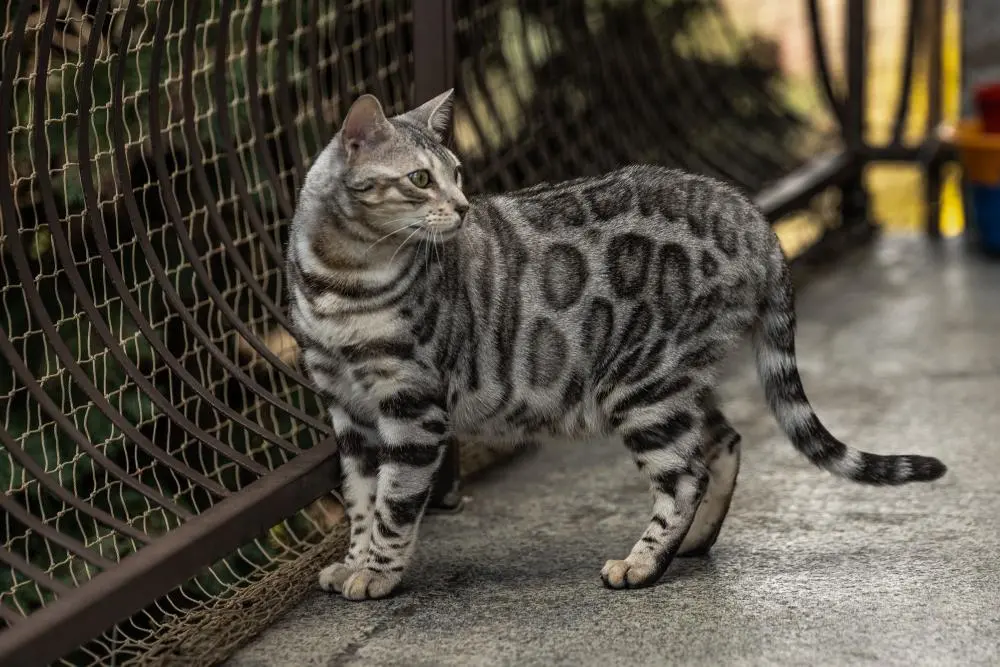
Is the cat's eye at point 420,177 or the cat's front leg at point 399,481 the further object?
the cat's front leg at point 399,481

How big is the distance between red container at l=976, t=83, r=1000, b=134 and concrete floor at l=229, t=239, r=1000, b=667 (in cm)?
184

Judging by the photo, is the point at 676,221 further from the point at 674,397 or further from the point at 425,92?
the point at 425,92

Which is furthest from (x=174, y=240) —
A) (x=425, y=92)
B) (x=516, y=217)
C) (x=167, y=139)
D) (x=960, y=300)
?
(x=960, y=300)

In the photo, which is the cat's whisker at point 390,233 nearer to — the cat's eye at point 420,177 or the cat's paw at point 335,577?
the cat's eye at point 420,177

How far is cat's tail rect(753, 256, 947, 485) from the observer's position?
127 inches

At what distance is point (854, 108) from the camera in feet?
21.6

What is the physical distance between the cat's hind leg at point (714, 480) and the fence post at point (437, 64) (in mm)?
674

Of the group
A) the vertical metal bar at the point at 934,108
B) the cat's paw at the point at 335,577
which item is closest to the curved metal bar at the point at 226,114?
the cat's paw at the point at 335,577

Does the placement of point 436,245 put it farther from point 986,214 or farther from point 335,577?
point 986,214

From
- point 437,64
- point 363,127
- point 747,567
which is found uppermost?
point 437,64

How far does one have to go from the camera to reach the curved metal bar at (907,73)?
21.2 ft

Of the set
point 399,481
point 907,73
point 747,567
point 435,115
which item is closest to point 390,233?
point 435,115

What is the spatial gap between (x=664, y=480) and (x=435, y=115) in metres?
0.94

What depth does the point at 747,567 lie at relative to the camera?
3.32 m
